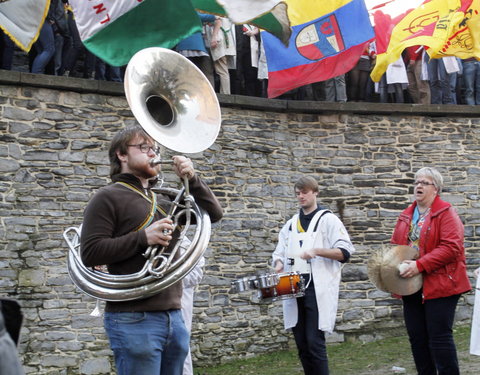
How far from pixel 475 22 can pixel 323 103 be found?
2.56 m

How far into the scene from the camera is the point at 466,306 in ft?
38.9

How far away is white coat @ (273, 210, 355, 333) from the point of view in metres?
6.22

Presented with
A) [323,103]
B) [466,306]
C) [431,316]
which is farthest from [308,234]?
[466,306]

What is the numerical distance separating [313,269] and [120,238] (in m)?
3.03

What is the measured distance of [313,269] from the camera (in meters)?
6.39

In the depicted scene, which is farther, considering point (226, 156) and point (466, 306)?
point (466, 306)

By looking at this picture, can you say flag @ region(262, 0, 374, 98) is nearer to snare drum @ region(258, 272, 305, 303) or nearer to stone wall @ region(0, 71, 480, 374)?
Result: stone wall @ region(0, 71, 480, 374)

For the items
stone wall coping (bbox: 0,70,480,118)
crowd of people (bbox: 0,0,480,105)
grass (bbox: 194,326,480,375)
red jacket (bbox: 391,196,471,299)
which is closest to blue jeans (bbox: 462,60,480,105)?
crowd of people (bbox: 0,0,480,105)

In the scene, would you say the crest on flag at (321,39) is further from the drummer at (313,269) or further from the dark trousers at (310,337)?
the dark trousers at (310,337)

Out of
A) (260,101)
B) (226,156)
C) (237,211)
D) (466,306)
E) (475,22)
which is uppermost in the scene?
(475,22)

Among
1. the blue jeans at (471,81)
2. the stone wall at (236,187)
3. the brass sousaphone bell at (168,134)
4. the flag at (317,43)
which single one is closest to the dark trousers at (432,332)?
the stone wall at (236,187)

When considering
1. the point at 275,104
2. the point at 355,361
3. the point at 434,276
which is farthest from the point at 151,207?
the point at 275,104

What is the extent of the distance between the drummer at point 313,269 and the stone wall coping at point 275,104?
12.8ft

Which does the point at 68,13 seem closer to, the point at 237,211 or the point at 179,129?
the point at 237,211
